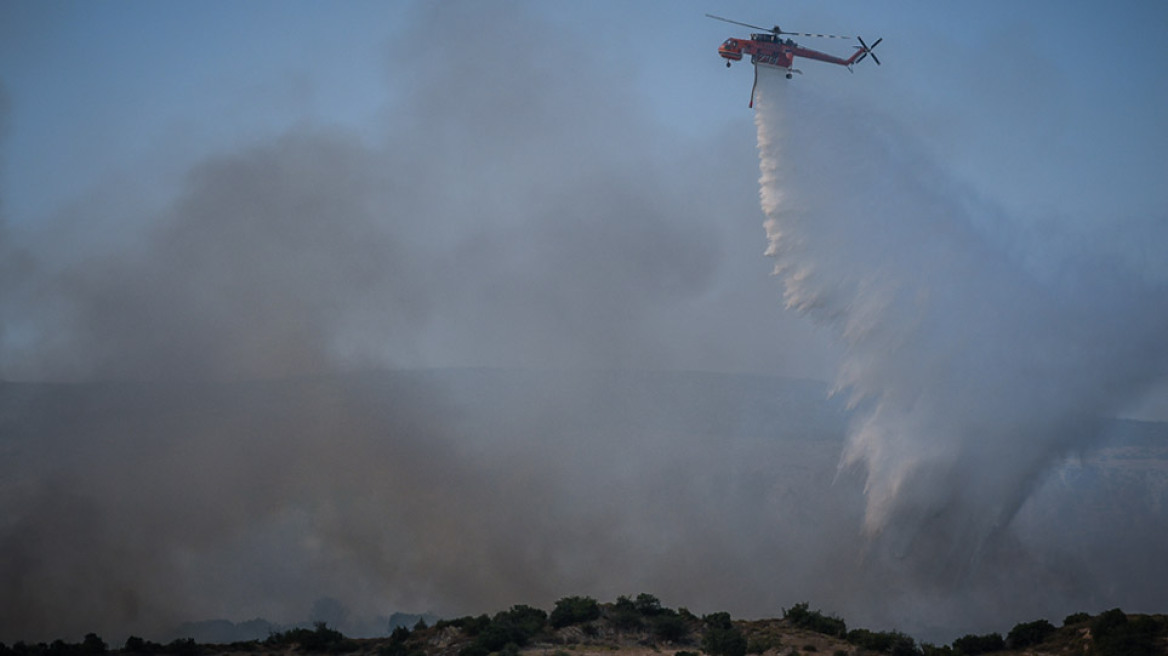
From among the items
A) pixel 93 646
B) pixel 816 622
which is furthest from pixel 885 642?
pixel 93 646

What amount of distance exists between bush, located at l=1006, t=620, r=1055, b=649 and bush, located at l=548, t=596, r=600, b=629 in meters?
17.1

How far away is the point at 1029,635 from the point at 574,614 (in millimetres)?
18575

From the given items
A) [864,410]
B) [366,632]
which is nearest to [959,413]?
[864,410]

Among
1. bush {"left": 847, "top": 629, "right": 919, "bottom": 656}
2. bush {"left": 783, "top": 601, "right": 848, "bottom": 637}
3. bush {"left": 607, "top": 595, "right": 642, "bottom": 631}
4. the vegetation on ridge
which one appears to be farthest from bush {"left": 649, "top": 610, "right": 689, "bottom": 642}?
bush {"left": 847, "top": 629, "right": 919, "bottom": 656}

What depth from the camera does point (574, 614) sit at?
36.6 metres

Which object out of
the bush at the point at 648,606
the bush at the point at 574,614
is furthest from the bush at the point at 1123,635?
the bush at the point at 574,614

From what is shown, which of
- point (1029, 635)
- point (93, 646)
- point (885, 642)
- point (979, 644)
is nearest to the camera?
point (885, 642)

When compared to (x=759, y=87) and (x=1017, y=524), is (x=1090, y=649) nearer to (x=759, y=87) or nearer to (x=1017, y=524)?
(x=1017, y=524)

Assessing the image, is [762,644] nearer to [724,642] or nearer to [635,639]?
[724,642]

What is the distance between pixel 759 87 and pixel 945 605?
34.4 metres

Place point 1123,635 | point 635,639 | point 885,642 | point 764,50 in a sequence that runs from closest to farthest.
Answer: point 1123,635, point 885,642, point 635,639, point 764,50

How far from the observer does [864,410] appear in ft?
172

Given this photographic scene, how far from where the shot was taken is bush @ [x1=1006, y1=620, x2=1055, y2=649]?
3334 cm

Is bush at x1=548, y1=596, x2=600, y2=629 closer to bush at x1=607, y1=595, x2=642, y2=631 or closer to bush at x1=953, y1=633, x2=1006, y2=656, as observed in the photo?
bush at x1=607, y1=595, x2=642, y2=631
